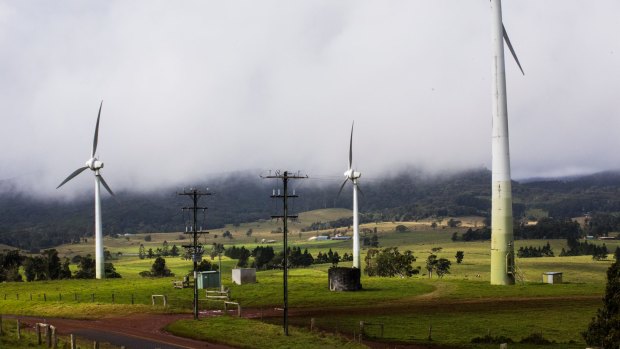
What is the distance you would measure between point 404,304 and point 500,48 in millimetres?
58049

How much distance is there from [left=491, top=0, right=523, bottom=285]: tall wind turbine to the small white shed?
44.7m

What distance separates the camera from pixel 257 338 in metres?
71.1

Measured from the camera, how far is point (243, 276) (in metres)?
132

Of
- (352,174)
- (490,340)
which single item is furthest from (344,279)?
(490,340)

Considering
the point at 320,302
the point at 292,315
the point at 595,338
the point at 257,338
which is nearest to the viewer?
the point at 595,338

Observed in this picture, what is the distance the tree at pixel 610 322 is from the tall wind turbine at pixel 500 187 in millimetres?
65168

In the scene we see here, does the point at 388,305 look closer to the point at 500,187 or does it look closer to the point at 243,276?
the point at 243,276

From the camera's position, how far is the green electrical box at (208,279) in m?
124

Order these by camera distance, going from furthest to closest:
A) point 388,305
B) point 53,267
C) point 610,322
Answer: point 53,267, point 388,305, point 610,322

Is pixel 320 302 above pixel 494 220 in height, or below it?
below

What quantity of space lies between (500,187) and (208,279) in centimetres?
5578

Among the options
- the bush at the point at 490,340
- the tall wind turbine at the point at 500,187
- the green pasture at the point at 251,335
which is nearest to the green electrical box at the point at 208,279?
the green pasture at the point at 251,335

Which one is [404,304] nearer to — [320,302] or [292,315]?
[320,302]

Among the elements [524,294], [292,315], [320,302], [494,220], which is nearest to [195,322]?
[292,315]
